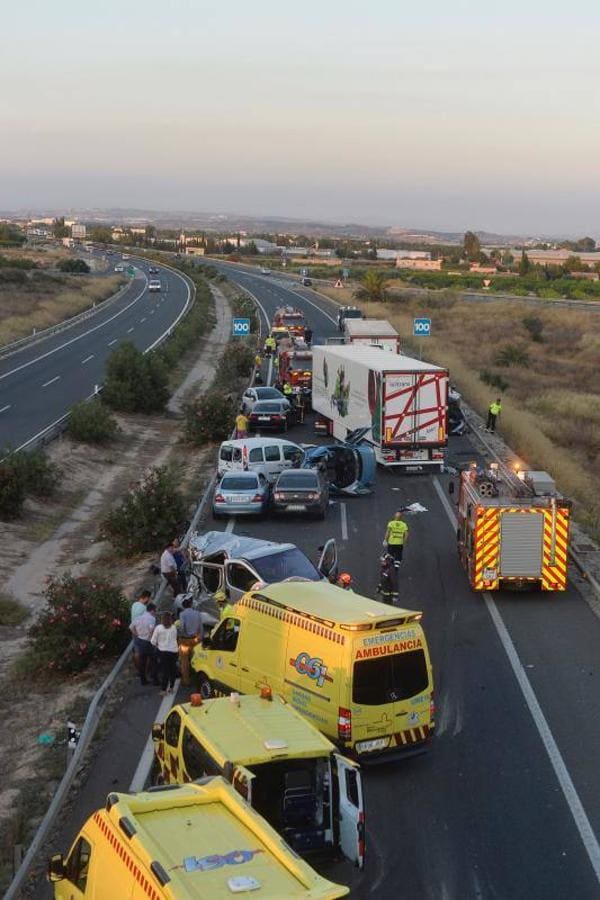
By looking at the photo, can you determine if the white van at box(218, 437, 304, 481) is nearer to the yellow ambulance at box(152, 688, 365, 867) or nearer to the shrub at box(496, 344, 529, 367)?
the yellow ambulance at box(152, 688, 365, 867)

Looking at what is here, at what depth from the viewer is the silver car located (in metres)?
25.3

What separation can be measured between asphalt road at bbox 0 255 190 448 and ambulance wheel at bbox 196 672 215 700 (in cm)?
2283

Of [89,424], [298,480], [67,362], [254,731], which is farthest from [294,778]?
[67,362]

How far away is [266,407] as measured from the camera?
37.2m

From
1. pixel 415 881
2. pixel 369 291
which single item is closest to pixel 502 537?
pixel 415 881

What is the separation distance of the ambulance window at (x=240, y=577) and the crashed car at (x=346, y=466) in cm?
1140

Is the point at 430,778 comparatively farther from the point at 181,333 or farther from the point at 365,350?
the point at 181,333

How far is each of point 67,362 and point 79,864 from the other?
175 feet

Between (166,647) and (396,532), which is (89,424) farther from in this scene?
(166,647)

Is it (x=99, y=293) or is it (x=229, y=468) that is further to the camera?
(x=99, y=293)

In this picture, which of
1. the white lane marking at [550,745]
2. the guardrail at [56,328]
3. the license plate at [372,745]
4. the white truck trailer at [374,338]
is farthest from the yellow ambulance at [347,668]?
the guardrail at [56,328]

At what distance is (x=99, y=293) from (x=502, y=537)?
309 ft

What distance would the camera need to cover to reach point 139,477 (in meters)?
34.3

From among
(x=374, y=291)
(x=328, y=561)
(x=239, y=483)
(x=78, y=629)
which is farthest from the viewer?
(x=374, y=291)
